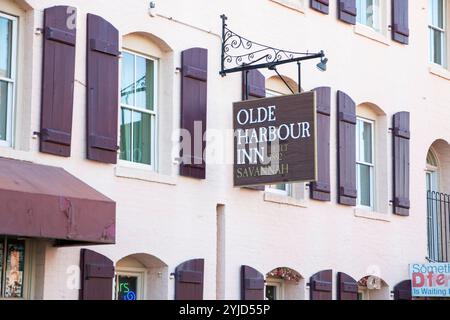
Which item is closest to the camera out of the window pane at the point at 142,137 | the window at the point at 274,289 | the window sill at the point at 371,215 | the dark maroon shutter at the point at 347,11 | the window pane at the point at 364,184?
the window pane at the point at 142,137

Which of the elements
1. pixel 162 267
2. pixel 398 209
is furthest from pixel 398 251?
pixel 162 267

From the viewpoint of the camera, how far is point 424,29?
21.7 meters

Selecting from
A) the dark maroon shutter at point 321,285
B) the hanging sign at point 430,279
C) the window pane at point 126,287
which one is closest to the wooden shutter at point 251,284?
the dark maroon shutter at point 321,285

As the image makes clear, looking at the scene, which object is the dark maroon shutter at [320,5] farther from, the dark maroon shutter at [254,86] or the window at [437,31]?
the window at [437,31]

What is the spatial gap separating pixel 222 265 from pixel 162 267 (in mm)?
1184

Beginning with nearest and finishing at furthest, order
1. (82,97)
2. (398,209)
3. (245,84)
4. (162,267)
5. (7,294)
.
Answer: (7,294), (82,97), (162,267), (245,84), (398,209)

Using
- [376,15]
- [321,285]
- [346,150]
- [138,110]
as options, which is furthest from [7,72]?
[376,15]

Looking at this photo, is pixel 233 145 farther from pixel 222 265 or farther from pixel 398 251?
pixel 398 251

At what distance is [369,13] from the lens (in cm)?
2047

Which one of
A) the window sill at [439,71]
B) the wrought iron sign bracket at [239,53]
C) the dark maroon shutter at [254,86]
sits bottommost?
the dark maroon shutter at [254,86]

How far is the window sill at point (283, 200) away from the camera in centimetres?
1716

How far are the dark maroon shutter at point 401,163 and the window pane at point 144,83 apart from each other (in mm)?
5757

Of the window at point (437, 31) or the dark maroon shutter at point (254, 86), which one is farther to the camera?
the window at point (437, 31)

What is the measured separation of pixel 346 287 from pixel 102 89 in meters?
5.94
